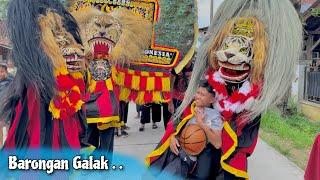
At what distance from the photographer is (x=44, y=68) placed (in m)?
2.29

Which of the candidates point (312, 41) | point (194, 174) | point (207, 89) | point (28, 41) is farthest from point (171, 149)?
point (312, 41)

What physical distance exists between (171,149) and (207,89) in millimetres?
442

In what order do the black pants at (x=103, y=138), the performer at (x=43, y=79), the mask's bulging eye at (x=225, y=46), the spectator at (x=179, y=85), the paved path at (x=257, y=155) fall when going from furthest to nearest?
the spectator at (x=179, y=85) → the paved path at (x=257, y=155) → the black pants at (x=103, y=138) → the mask's bulging eye at (x=225, y=46) → the performer at (x=43, y=79)

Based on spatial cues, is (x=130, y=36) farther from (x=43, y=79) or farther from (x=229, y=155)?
(x=229, y=155)

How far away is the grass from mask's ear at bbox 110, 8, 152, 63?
58.6 inches

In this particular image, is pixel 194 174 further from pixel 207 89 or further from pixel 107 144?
pixel 107 144

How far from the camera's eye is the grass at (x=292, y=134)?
471cm

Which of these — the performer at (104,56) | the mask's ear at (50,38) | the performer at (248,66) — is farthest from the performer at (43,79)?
the performer at (248,66)

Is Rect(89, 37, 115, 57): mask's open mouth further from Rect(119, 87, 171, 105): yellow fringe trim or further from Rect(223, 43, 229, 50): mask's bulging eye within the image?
Rect(223, 43, 229, 50): mask's bulging eye

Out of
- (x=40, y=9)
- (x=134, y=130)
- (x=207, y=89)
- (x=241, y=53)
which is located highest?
(x=40, y=9)

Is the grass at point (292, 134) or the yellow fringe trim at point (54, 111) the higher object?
the yellow fringe trim at point (54, 111)

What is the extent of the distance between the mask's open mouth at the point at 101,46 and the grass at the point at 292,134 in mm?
1754

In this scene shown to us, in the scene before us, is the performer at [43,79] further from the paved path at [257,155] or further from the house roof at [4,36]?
the paved path at [257,155]

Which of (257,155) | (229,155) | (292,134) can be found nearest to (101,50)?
(229,155)
